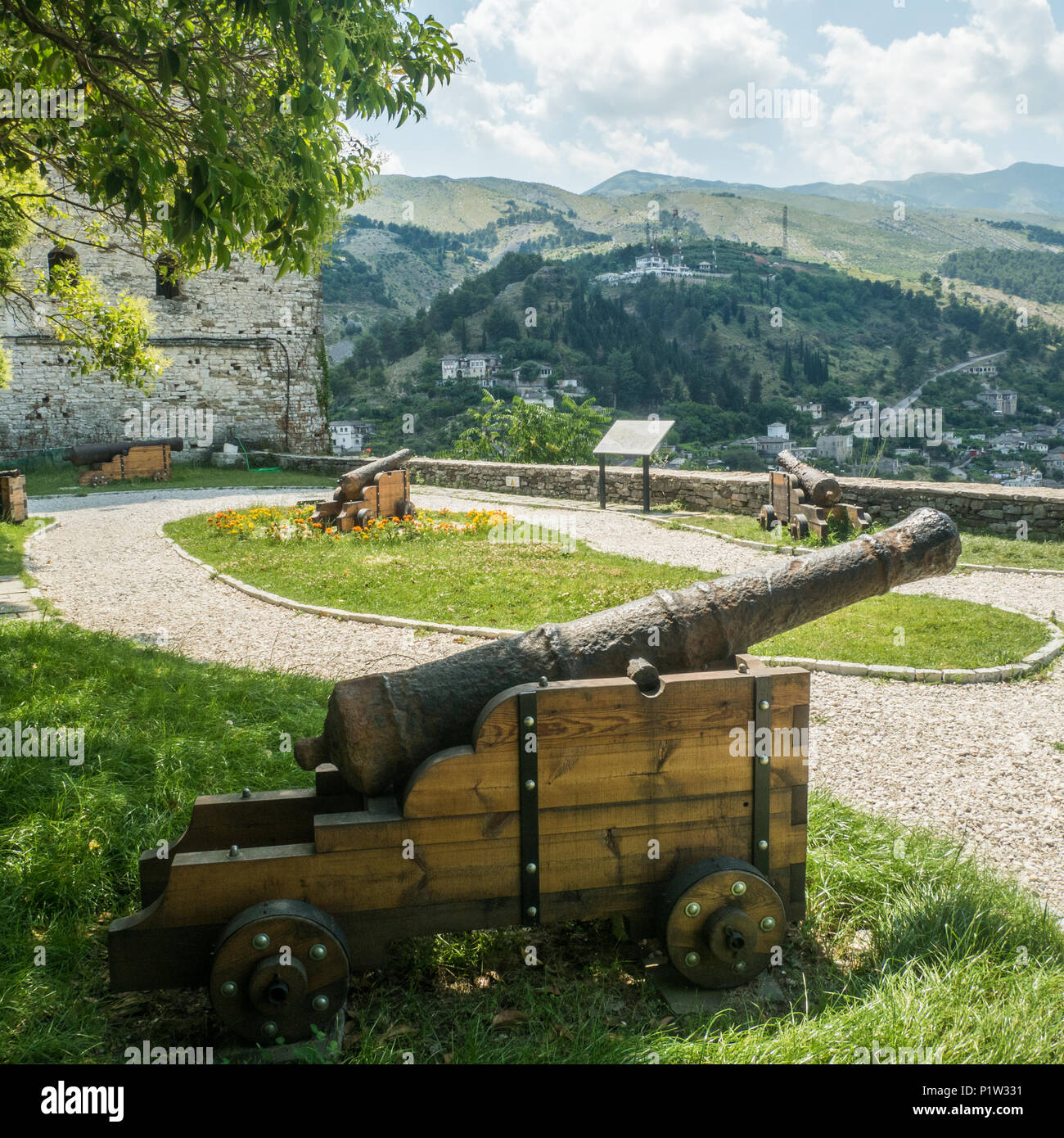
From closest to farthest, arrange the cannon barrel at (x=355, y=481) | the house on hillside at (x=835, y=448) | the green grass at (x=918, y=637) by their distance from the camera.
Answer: the green grass at (x=918, y=637) < the cannon barrel at (x=355, y=481) < the house on hillside at (x=835, y=448)

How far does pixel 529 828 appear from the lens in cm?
266

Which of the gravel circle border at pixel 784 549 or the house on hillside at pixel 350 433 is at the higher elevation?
the house on hillside at pixel 350 433

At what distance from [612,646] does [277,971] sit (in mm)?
1316

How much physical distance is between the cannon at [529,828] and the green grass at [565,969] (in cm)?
21

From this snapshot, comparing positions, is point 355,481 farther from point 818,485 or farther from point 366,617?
point 818,485

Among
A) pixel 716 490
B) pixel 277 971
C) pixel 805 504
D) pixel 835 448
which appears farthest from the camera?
pixel 835 448

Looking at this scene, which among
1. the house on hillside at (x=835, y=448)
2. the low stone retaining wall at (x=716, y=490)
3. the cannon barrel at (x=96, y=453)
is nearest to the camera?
the low stone retaining wall at (x=716, y=490)

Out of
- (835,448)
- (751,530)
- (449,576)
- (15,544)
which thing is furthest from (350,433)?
(449,576)

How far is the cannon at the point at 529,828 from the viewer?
2553mm

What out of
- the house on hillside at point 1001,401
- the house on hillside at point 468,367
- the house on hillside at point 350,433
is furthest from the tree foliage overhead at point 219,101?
the house on hillside at point 1001,401

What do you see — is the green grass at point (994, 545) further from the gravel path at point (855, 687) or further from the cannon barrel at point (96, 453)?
the cannon barrel at point (96, 453)
